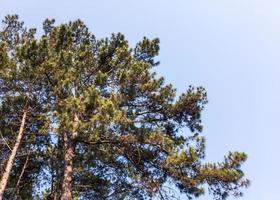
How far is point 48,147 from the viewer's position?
1973 cm

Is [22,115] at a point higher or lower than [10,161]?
higher

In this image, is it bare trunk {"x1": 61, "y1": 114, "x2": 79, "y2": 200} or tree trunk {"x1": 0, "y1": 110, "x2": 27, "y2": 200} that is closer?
bare trunk {"x1": 61, "y1": 114, "x2": 79, "y2": 200}

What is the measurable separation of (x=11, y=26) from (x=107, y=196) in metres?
11.2

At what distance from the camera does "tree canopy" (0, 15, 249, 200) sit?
619 inches

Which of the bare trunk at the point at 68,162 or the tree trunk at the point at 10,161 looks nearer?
the bare trunk at the point at 68,162

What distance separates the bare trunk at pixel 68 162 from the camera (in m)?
15.4

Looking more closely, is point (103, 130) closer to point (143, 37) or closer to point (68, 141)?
point (68, 141)

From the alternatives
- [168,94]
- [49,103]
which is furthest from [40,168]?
A: [168,94]

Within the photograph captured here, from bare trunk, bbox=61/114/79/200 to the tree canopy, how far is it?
0.12 feet

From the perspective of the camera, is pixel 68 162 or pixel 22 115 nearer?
pixel 68 162

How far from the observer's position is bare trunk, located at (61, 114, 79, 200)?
15.4 meters

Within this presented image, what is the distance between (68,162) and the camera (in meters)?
16.5

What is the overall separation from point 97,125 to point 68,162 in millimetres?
2098

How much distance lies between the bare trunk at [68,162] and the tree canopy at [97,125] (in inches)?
1.5
